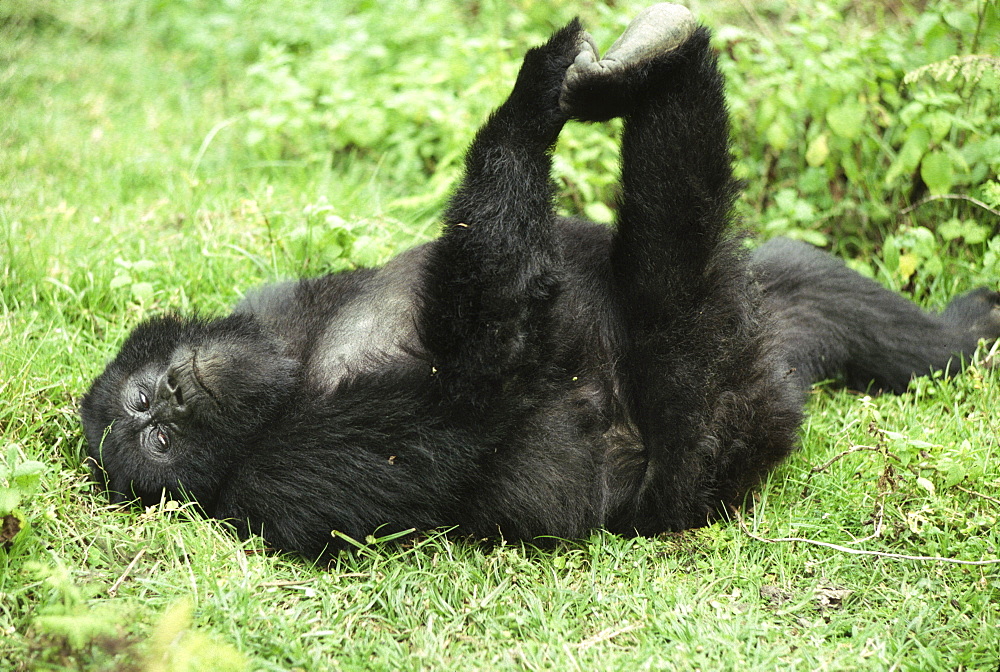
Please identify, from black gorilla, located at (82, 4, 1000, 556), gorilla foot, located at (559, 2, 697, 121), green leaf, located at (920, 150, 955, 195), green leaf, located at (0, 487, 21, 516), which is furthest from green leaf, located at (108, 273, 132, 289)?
green leaf, located at (920, 150, 955, 195)

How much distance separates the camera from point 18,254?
466cm

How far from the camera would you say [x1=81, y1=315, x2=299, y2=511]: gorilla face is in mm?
3430

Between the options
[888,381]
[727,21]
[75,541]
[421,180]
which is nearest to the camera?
[75,541]

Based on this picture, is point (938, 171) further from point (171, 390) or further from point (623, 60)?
point (171, 390)

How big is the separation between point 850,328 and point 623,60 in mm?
1821

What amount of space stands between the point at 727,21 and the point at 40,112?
537 centimetres

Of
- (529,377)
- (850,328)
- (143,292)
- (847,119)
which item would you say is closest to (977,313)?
(850,328)

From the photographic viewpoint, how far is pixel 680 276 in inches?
133

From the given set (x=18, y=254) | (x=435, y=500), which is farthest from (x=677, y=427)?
(x=18, y=254)

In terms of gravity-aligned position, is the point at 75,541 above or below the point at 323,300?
below

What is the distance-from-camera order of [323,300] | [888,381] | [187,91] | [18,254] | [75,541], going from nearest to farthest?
[75,541]
[323,300]
[888,381]
[18,254]
[187,91]

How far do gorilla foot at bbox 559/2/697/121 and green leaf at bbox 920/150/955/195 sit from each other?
2.11 meters

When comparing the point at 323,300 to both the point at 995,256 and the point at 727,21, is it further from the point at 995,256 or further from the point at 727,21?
the point at 727,21

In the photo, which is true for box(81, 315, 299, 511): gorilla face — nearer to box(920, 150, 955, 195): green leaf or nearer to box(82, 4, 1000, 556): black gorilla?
box(82, 4, 1000, 556): black gorilla
